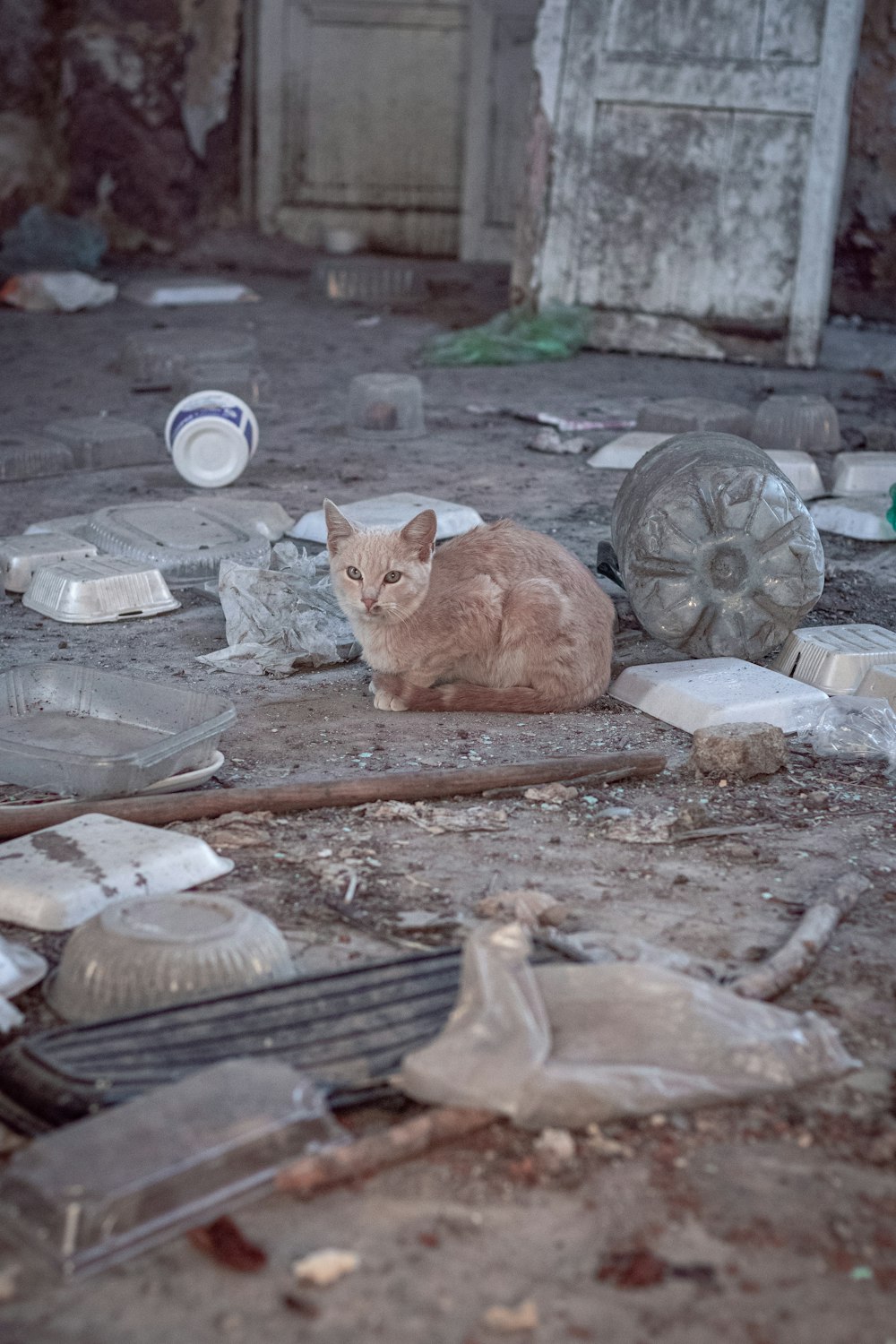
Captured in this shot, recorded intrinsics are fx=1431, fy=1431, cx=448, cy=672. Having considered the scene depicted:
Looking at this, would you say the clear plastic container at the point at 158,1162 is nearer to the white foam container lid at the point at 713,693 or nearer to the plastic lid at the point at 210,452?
the white foam container lid at the point at 713,693

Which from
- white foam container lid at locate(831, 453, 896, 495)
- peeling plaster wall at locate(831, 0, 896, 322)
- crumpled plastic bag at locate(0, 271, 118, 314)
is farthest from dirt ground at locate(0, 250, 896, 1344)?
peeling plaster wall at locate(831, 0, 896, 322)

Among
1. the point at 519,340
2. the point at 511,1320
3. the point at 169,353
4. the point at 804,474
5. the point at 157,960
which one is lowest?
the point at 511,1320

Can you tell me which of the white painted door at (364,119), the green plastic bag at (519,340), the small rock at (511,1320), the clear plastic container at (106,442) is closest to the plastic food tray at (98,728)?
the small rock at (511,1320)

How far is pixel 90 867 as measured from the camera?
2674 mm

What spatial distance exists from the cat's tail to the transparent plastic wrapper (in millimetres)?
666

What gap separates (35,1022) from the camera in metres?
2.30

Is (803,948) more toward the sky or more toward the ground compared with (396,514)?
more toward the ground

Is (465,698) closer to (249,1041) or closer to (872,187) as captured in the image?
(249,1041)

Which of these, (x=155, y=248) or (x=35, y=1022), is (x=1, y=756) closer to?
(x=35, y=1022)

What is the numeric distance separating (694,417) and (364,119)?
6085 millimetres

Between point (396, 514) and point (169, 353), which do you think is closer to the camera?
point (396, 514)

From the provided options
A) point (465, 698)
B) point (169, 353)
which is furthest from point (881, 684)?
point (169, 353)

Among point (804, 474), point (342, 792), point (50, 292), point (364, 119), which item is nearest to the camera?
point (342, 792)

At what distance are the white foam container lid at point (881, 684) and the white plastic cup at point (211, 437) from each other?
2.92 m
